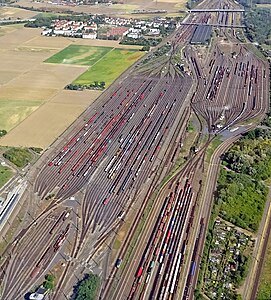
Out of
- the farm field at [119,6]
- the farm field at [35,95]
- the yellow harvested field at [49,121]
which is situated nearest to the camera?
the yellow harvested field at [49,121]

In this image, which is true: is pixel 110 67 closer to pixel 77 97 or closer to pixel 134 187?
pixel 77 97

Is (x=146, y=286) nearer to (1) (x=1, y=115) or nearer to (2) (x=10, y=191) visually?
(2) (x=10, y=191)

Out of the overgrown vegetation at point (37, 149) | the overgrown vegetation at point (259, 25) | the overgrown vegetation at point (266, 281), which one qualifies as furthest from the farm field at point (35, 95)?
the overgrown vegetation at point (259, 25)

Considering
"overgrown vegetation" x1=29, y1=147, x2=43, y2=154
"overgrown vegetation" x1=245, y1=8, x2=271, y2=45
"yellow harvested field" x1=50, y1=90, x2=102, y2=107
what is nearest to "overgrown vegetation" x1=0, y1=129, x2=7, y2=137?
"overgrown vegetation" x1=29, y1=147, x2=43, y2=154

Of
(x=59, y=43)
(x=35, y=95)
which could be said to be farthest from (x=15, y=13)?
(x=35, y=95)

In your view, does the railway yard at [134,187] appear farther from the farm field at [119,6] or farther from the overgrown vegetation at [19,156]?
the farm field at [119,6]

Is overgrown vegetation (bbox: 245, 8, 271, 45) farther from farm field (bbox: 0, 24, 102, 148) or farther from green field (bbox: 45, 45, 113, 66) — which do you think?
farm field (bbox: 0, 24, 102, 148)
